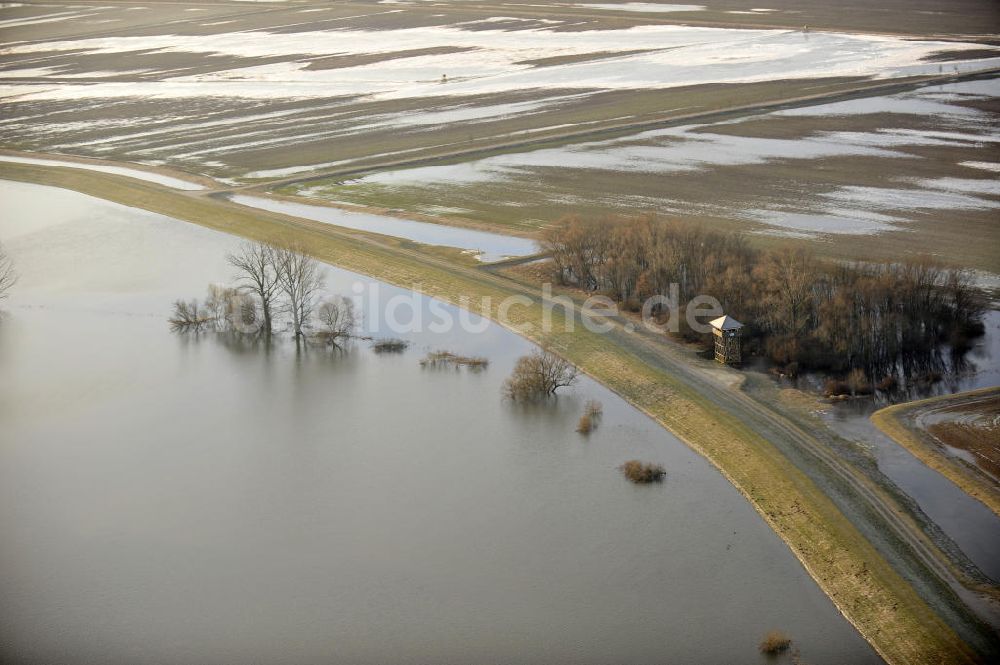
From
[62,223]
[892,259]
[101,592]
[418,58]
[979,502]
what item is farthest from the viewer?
[418,58]

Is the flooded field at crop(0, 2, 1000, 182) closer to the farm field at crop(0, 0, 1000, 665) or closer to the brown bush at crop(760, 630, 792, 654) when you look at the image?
the farm field at crop(0, 0, 1000, 665)

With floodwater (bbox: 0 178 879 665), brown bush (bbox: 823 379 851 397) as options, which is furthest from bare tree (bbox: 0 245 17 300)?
brown bush (bbox: 823 379 851 397)

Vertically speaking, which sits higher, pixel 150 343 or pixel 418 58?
pixel 418 58

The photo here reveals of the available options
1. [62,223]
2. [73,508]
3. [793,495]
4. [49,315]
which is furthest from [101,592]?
[62,223]

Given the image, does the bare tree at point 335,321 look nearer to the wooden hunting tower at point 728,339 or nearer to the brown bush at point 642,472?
the wooden hunting tower at point 728,339

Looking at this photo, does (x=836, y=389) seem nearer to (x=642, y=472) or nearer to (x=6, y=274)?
(x=642, y=472)

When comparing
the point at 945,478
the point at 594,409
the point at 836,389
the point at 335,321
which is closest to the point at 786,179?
the point at 836,389

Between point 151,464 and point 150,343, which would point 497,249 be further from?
point 151,464
